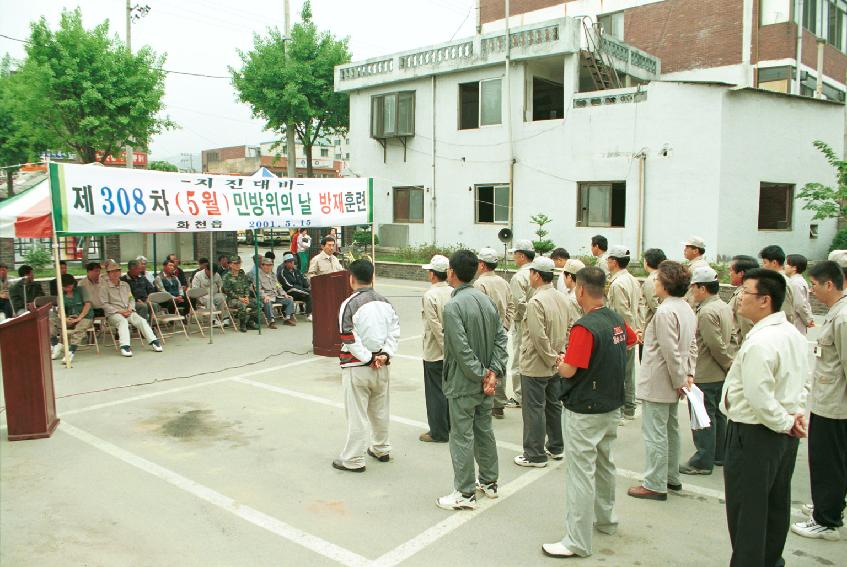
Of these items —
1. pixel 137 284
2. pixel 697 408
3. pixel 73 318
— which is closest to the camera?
pixel 697 408

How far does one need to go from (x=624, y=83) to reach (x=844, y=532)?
2106cm


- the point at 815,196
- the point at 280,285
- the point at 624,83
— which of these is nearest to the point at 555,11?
the point at 624,83

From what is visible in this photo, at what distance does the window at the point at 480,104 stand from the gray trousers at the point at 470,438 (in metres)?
18.3

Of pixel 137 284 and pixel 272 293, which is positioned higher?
pixel 137 284

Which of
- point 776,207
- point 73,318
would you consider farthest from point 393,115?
point 73,318

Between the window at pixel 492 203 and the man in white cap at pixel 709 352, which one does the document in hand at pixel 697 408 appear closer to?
the man in white cap at pixel 709 352

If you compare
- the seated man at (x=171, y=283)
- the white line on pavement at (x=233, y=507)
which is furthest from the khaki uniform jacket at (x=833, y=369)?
the seated man at (x=171, y=283)

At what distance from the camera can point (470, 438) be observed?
15.7 feet

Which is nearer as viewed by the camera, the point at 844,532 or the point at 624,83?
the point at 844,532

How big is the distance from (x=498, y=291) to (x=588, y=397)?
2975 millimetres

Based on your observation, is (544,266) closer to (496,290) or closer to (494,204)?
(496,290)

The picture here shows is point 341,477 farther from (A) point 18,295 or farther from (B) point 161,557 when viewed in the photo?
(A) point 18,295

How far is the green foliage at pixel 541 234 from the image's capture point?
19.4 meters

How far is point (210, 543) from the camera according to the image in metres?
4.44
